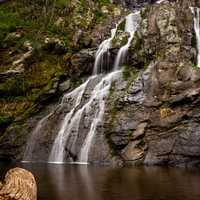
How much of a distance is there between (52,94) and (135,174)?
21.0 metres

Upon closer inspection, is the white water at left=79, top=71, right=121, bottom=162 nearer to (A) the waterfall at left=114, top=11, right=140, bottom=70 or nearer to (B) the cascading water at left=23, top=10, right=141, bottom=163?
(B) the cascading water at left=23, top=10, right=141, bottom=163

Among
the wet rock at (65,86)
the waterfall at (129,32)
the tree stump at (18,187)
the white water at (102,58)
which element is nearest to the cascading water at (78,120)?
the white water at (102,58)

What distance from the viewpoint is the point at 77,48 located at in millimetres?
55688

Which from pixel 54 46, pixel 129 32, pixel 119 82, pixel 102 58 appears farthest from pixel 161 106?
pixel 54 46

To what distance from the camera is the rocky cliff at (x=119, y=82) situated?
40156mm

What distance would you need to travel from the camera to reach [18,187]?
1616cm

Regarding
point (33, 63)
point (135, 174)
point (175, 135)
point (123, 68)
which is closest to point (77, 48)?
point (33, 63)

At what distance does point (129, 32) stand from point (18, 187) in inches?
1580

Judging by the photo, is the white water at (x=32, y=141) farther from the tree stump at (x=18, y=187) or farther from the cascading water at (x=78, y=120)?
the tree stump at (x=18, y=187)

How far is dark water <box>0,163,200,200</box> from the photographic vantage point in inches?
858

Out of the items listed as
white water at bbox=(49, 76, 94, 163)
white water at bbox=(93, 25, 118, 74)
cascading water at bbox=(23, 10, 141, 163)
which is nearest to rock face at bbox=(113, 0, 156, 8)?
white water at bbox=(93, 25, 118, 74)

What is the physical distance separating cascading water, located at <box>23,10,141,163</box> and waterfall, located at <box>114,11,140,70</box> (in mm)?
559

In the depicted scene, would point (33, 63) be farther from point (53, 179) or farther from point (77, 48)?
point (53, 179)

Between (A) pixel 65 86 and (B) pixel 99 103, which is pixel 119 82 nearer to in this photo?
(B) pixel 99 103
